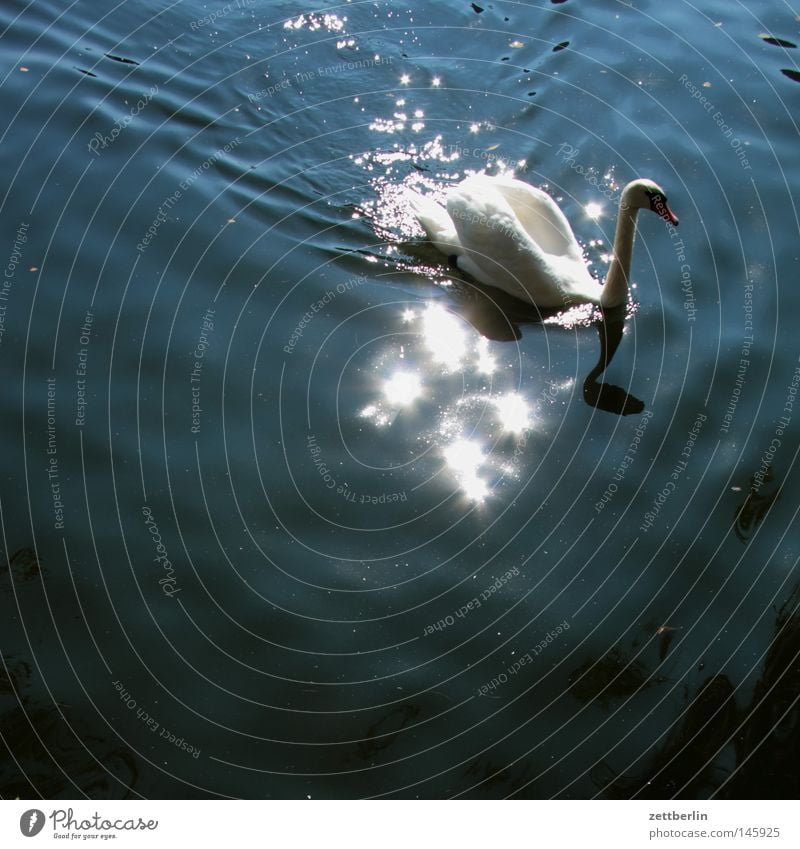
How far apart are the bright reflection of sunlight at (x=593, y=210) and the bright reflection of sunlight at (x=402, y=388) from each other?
2591 mm

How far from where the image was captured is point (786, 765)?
5.38 meters

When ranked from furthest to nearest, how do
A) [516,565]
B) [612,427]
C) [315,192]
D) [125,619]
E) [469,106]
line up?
[469,106]
[315,192]
[612,427]
[516,565]
[125,619]

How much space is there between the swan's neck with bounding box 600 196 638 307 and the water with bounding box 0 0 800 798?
28 cm

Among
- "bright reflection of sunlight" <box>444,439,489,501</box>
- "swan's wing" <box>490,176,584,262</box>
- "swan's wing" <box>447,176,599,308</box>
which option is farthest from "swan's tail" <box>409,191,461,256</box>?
"bright reflection of sunlight" <box>444,439,489,501</box>

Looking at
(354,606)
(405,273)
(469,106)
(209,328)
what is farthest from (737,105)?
(354,606)

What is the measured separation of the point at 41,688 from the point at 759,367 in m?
5.02

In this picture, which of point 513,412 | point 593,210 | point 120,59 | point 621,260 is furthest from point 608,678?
point 120,59

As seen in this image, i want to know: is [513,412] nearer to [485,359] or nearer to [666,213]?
[485,359]

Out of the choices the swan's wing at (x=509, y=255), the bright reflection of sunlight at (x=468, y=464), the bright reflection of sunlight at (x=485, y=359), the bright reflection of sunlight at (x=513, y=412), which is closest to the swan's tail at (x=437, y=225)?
the swan's wing at (x=509, y=255)

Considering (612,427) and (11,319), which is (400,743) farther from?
(11,319)

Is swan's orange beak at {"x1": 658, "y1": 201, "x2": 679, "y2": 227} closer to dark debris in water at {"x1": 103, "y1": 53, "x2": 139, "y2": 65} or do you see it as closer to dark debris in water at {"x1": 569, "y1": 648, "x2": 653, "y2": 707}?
dark debris in water at {"x1": 569, "y1": 648, "x2": 653, "y2": 707}

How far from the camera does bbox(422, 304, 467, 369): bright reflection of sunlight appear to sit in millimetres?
7527

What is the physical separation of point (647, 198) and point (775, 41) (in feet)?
13.7

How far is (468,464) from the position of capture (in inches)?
267
